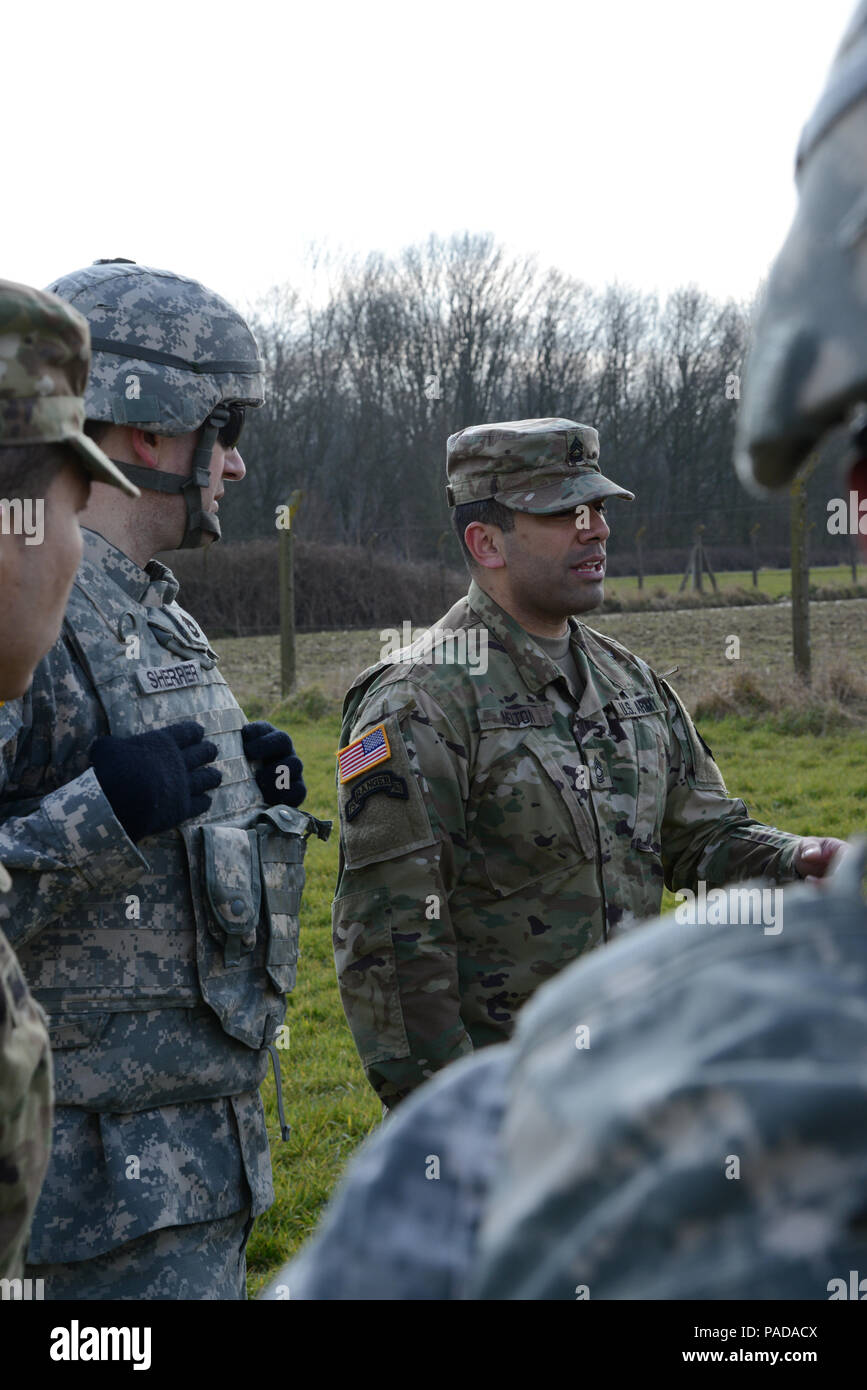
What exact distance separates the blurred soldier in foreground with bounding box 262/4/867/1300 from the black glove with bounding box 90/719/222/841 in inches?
68.5

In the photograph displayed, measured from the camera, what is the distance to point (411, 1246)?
74 cm

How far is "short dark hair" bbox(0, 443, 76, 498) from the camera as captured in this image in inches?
63.6

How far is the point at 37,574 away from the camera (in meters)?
1.66

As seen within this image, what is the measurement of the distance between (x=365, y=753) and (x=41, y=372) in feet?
5.43

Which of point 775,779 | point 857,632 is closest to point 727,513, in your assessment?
point 857,632

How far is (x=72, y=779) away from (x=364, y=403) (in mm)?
44181

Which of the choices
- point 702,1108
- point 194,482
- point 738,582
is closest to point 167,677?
point 194,482

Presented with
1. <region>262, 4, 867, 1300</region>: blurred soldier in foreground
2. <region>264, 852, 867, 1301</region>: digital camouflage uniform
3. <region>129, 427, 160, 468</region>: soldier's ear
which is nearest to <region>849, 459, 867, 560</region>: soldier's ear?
<region>262, 4, 867, 1300</region>: blurred soldier in foreground

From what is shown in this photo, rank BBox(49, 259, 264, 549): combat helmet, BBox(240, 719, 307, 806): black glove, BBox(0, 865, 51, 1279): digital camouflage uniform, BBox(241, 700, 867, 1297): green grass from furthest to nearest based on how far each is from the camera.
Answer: BBox(241, 700, 867, 1297): green grass, BBox(240, 719, 307, 806): black glove, BBox(49, 259, 264, 549): combat helmet, BBox(0, 865, 51, 1279): digital camouflage uniform

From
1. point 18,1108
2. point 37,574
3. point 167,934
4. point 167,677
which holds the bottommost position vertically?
point 167,934

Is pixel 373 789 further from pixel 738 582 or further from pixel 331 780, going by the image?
pixel 738 582

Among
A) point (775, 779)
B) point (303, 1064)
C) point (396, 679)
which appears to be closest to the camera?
point (396, 679)

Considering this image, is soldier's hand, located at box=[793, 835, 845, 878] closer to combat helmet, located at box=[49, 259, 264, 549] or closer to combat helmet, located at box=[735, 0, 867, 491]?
combat helmet, located at box=[49, 259, 264, 549]
